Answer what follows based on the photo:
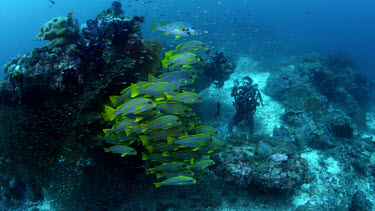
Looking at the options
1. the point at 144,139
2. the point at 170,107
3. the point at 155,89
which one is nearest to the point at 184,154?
the point at 144,139

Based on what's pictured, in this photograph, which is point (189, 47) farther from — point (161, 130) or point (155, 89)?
point (161, 130)

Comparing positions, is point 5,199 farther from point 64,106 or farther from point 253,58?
point 253,58

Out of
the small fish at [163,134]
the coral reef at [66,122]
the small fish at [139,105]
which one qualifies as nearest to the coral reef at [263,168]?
the small fish at [163,134]

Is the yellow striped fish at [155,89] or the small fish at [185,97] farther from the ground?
the yellow striped fish at [155,89]

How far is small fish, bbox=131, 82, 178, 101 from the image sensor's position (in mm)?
3439

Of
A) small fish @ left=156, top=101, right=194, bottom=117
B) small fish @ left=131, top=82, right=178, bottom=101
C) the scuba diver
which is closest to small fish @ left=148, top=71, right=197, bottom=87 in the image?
small fish @ left=131, top=82, right=178, bottom=101

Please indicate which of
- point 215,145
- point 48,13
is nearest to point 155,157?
point 215,145

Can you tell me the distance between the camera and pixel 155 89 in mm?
3512

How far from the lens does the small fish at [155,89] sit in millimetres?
3439

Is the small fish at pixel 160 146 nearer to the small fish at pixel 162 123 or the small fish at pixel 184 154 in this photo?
the small fish at pixel 184 154

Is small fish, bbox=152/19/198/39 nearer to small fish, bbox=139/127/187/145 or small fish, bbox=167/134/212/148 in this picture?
small fish, bbox=139/127/187/145

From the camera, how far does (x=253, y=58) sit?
19.6 m

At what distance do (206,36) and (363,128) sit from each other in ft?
69.0

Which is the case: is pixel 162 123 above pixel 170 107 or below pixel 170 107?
below
